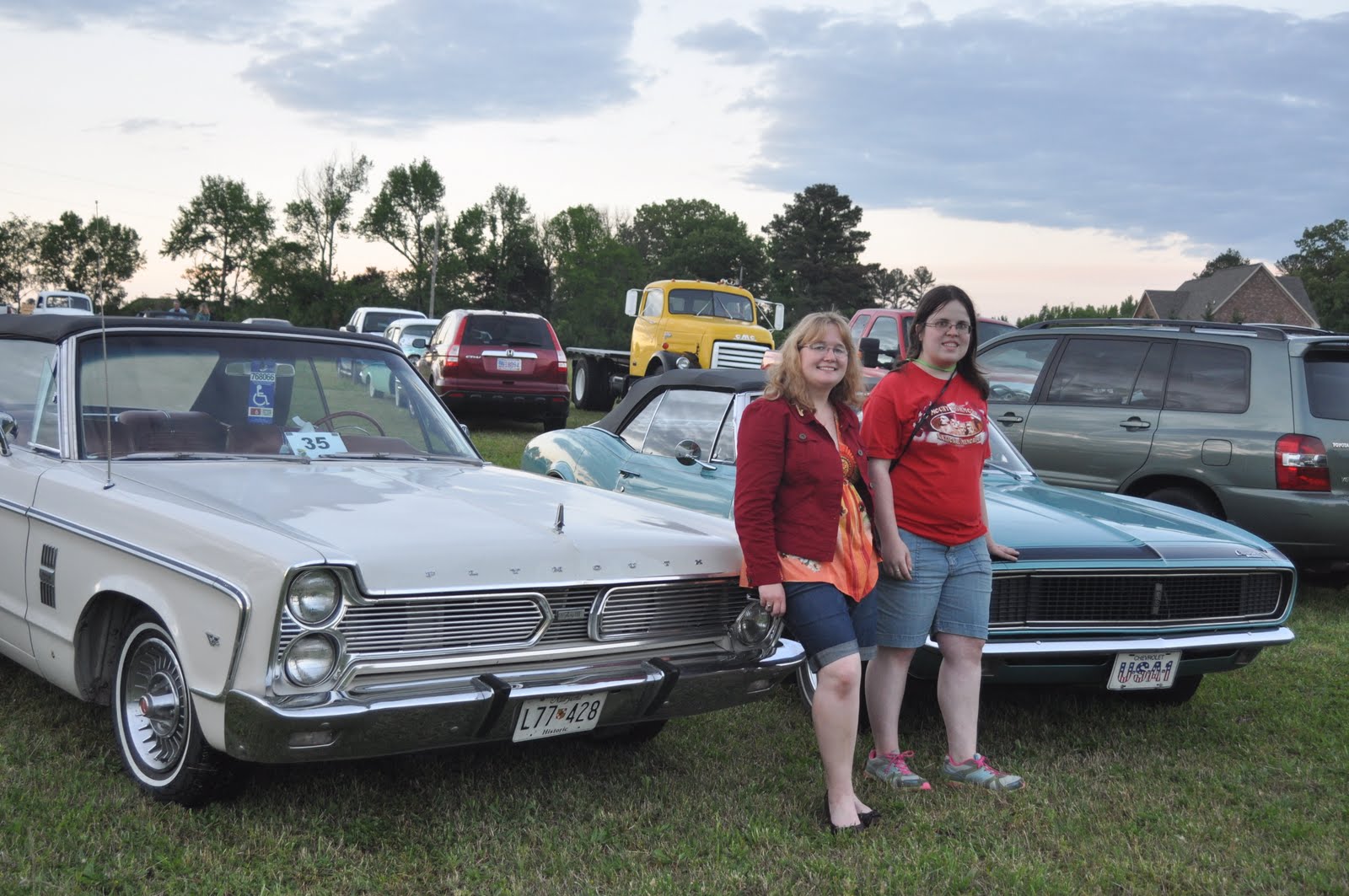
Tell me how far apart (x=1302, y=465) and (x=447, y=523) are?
5848 mm

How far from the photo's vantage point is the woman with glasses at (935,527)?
4.19m

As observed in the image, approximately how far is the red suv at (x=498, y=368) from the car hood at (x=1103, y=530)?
34.0ft

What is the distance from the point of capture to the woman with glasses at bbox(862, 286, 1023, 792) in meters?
4.19

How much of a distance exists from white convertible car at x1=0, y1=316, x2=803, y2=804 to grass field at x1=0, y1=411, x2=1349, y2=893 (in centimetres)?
24

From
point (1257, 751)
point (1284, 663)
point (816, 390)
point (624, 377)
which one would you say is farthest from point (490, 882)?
point (624, 377)

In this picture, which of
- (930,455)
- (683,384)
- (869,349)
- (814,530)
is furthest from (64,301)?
(814,530)

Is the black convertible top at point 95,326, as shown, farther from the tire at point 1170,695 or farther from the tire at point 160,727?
the tire at point 1170,695

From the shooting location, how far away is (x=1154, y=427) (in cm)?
801

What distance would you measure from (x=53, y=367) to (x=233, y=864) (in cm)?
220

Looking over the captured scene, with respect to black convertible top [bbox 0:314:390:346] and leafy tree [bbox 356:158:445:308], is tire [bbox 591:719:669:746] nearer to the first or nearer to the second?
black convertible top [bbox 0:314:390:346]

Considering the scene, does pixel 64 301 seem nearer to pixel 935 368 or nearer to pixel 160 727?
pixel 160 727

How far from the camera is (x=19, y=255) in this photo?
92688mm

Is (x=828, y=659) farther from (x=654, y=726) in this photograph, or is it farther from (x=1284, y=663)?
(x=1284, y=663)

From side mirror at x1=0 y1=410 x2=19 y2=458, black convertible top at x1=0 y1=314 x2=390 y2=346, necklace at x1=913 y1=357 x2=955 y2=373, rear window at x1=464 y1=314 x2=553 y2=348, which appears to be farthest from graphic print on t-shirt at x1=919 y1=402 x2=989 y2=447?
rear window at x1=464 y1=314 x2=553 y2=348
